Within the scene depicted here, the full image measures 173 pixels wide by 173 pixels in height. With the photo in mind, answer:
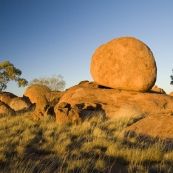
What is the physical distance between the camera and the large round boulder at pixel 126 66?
49.2 feet

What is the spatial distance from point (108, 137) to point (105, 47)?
8.53 metres

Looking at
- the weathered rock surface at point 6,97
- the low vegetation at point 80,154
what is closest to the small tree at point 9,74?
the weathered rock surface at point 6,97

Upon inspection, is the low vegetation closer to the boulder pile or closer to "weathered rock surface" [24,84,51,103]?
the boulder pile

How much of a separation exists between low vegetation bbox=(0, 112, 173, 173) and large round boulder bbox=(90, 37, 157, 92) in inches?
188

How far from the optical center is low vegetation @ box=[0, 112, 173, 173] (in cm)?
582

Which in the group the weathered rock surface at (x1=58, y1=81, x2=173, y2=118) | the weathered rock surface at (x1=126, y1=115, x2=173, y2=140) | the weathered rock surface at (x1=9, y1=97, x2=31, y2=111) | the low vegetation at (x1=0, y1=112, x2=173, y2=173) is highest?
the weathered rock surface at (x1=58, y1=81, x2=173, y2=118)

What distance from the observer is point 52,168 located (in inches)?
232

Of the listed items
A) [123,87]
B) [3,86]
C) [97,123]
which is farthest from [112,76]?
[3,86]

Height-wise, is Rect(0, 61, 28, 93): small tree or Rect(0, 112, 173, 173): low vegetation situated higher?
Rect(0, 61, 28, 93): small tree

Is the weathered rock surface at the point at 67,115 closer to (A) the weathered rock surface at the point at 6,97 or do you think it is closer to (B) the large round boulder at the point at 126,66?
(B) the large round boulder at the point at 126,66

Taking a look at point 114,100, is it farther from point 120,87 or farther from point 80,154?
point 80,154

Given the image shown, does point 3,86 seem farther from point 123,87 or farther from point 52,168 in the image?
point 52,168

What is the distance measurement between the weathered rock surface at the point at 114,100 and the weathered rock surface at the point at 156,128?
12.3ft

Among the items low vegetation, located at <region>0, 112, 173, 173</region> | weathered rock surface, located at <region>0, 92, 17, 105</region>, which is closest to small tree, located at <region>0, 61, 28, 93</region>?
weathered rock surface, located at <region>0, 92, 17, 105</region>
